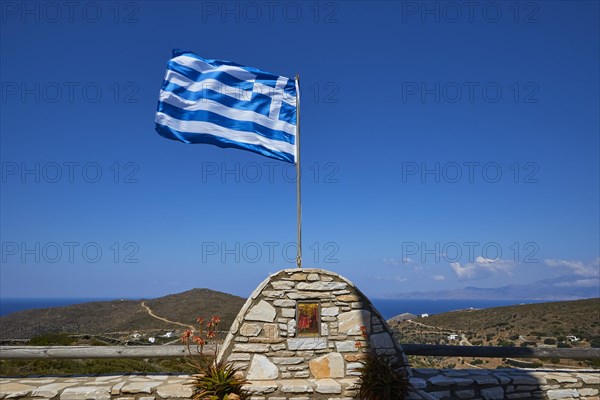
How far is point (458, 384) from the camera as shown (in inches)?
309

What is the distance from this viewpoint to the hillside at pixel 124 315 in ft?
75.2

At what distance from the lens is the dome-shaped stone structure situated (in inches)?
285

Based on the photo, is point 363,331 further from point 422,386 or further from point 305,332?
point 422,386

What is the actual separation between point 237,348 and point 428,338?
1558cm

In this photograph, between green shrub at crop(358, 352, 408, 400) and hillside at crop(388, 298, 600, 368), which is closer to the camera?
green shrub at crop(358, 352, 408, 400)

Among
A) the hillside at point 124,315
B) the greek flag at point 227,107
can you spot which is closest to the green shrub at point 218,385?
the greek flag at point 227,107

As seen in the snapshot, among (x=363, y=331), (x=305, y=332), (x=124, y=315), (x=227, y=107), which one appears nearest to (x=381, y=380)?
(x=363, y=331)

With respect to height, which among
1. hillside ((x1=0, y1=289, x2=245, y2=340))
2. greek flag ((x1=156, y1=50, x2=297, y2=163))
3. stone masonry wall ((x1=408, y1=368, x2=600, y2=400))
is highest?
greek flag ((x1=156, y1=50, x2=297, y2=163))

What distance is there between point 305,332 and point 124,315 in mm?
25265

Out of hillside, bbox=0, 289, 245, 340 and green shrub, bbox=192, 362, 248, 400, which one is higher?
green shrub, bbox=192, 362, 248, 400

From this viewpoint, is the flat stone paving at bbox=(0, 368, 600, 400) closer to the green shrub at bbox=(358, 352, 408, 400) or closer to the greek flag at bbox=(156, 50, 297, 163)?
the green shrub at bbox=(358, 352, 408, 400)

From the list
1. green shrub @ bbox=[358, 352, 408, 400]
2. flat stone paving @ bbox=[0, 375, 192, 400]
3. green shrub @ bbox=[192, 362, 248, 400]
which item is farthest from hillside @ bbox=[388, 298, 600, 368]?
flat stone paving @ bbox=[0, 375, 192, 400]

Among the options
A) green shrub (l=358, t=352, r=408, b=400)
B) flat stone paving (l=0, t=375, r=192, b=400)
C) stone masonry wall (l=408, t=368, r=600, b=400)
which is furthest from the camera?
stone masonry wall (l=408, t=368, r=600, b=400)

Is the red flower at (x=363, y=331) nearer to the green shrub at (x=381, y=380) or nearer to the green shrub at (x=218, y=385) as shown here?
the green shrub at (x=381, y=380)
